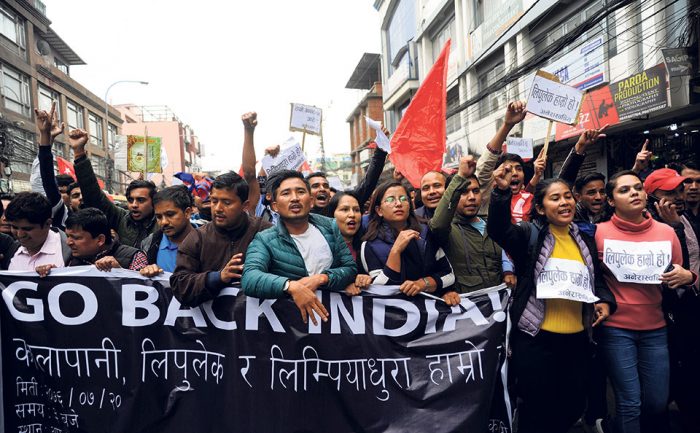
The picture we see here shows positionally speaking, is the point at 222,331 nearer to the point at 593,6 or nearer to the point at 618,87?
the point at 618,87

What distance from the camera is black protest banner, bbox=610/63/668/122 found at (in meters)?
7.30

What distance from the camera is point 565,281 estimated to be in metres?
2.76

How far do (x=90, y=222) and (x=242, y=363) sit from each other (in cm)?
135

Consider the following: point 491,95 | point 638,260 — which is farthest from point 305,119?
point 491,95

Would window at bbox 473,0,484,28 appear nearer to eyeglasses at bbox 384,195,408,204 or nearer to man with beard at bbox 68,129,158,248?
man with beard at bbox 68,129,158,248

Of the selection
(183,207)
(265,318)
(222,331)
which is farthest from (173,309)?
(183,207)

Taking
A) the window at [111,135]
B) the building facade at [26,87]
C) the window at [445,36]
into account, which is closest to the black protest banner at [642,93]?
the window at [445,36]

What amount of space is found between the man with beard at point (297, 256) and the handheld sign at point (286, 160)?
2646mm

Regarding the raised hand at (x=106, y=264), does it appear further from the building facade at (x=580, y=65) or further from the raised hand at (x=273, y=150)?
the building facade at (x=580, y=65)

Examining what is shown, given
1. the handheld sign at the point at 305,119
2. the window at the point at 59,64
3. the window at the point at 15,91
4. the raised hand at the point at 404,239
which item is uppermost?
the window at the point at 59,64

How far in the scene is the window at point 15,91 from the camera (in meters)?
22.7

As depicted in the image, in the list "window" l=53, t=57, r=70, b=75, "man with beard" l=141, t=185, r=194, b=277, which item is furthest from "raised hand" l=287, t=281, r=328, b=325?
"window" l=53, t=57, r=70, b=75

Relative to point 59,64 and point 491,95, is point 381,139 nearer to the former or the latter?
point 491,95

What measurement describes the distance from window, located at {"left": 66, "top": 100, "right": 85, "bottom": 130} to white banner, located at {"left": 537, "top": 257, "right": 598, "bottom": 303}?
35.8 m
